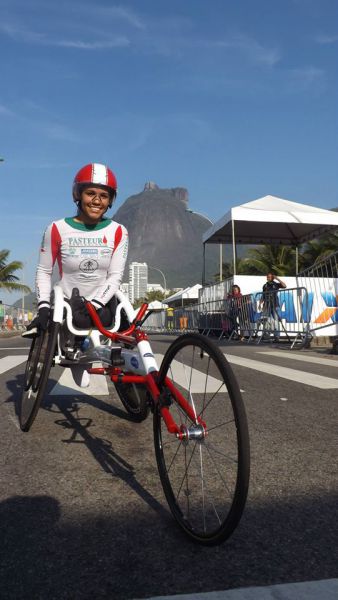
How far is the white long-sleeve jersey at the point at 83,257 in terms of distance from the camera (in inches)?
137

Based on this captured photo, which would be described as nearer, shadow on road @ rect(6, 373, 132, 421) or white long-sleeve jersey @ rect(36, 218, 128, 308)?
white long-sleeve jersey @ rect(36, 218, 128, 308)

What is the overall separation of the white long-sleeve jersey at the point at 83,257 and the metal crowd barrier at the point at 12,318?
1335 inches

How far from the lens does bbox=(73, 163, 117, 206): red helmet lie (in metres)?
3.34

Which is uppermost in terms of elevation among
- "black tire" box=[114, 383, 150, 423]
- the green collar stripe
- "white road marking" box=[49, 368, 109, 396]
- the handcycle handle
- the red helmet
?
the red helmet

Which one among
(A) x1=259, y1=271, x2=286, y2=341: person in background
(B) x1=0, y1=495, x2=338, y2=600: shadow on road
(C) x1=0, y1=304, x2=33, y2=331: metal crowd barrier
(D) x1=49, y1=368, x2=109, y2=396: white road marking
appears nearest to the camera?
(B) x1=0, y1=495, x2=338, y2=600: shadow on road

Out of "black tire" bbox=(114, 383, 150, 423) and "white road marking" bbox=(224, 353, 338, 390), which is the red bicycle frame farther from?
"white road marking" bbox=(224, 353, 338, 390)

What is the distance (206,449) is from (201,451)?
3cm

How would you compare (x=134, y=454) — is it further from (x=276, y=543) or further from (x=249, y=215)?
(x=249, y=215)

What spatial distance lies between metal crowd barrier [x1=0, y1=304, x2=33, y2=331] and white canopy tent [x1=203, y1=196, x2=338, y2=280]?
2085cm

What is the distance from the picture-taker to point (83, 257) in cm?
350

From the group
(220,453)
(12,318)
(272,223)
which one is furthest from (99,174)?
(12,318)

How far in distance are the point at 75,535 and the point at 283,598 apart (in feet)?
2.76

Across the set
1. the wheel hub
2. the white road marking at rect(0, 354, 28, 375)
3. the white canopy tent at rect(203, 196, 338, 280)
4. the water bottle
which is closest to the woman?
the water bottle

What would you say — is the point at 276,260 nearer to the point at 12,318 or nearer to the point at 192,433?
the point at 12,318
